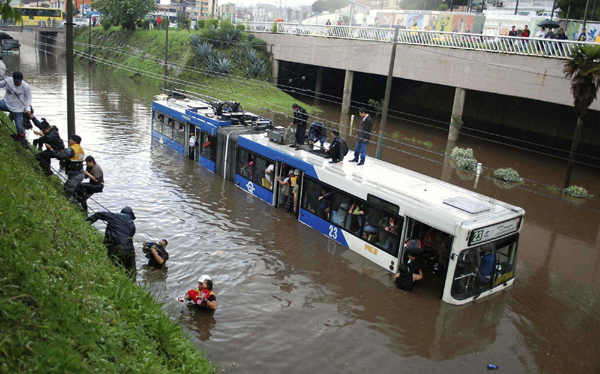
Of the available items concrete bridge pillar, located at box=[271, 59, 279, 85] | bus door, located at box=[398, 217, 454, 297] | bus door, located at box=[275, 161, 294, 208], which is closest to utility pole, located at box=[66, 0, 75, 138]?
bus door, located at box=[275, 161, 294, 208]

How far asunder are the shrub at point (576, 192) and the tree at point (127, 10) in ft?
177

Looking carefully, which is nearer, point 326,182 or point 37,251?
point 37,251

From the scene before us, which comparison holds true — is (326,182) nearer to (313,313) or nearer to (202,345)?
(313,313)

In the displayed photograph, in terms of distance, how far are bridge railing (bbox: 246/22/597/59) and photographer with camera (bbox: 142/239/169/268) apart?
19.7 meters

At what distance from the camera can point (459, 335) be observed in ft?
32.4

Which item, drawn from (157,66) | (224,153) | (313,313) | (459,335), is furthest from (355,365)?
(157,66)

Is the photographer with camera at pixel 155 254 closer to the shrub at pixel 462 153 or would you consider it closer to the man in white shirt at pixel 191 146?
the man in white shirt at pixel 191 146

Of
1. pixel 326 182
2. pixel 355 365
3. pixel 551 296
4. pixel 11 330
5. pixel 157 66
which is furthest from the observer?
pixel 157 66

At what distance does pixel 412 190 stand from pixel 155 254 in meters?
6.06

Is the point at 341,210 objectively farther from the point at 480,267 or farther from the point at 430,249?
the point at 480,267

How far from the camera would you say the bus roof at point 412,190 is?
10.7 meters

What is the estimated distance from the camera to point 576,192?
838 inches

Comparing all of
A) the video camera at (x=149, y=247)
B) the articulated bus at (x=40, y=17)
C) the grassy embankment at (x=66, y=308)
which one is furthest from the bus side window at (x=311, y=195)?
the articulated bus at (x=40, y=17)

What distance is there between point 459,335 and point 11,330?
25.8 ft
